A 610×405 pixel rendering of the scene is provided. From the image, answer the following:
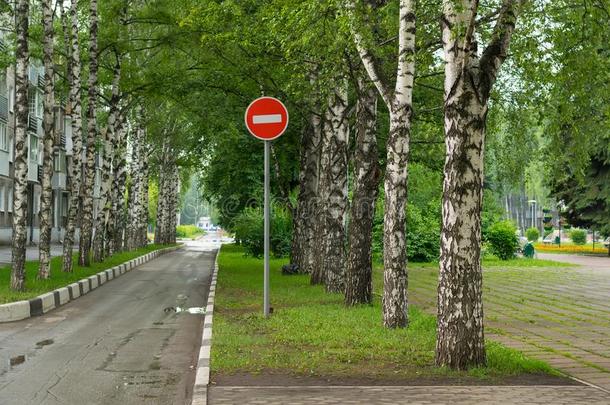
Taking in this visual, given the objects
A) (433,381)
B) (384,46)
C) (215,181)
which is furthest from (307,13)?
(215,181)

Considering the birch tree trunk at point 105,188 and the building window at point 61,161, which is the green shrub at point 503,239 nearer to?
the birch tree trunk at point 105,188

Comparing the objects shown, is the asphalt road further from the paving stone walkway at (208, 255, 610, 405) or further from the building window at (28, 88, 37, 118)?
the building window at (28, 88, 37, 118)

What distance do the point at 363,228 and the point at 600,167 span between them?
39110 millimetres

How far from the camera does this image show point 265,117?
12.9 metres

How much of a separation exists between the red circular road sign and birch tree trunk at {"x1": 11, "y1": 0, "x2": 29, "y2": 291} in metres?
5.63

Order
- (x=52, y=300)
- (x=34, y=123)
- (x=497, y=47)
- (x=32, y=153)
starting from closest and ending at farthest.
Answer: (x=497, y=47), (x=52, y=300), (x=34, y=123), (x=32, y=153)

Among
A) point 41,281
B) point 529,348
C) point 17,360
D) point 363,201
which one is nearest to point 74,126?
point 41,281

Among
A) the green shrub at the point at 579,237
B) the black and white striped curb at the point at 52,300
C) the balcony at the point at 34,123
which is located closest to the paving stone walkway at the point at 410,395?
the black and white striped curb at the point at 52,300

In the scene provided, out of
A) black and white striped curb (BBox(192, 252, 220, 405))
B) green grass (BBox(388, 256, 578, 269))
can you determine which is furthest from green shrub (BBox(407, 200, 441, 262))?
black and white striped curb (BBox(192, 252, 220, 405))

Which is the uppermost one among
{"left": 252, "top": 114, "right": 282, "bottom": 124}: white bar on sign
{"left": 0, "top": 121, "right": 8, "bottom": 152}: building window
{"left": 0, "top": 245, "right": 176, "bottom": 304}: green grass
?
{"left": 0, "top": 121, "right": 8, "bottom": 152}: building window

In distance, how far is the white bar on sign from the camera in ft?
42.2

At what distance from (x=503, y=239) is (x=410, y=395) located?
36.2m

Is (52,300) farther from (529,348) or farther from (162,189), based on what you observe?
(162,189)

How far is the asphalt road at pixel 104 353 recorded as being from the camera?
24.0 feet
